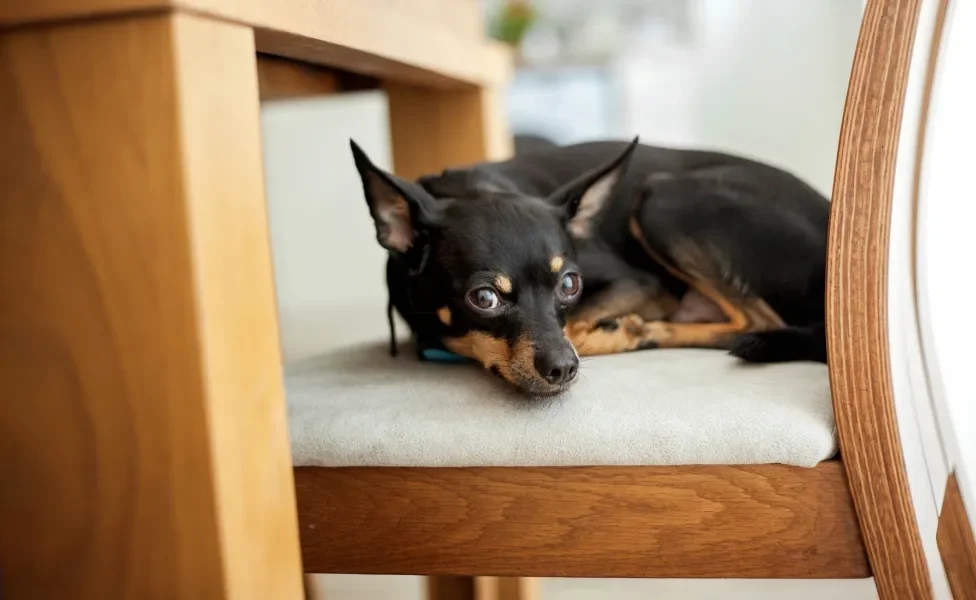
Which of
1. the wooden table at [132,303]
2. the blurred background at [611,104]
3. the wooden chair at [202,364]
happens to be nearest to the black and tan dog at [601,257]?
the wooden chair at [202,364]

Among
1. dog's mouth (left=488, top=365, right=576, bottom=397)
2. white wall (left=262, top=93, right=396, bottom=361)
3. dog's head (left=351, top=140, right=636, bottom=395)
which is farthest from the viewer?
white wall (left=262, top=93, right=396, bottom=361)

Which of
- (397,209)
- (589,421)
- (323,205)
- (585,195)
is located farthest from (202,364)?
(323,205)

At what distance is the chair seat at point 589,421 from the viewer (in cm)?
81

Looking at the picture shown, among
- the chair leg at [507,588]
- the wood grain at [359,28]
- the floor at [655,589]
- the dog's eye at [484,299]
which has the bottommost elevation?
the floor at [655,589]

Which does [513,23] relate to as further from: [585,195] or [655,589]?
[585,195]

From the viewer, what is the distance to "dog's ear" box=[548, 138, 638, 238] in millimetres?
1273

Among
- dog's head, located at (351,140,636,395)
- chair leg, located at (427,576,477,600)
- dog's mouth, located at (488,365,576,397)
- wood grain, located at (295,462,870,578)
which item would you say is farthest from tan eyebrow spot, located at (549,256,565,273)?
chair leg, located at (427,576,477,600)

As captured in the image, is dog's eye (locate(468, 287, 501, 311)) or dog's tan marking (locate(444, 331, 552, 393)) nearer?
dog's tan marking (locate(444, 331, 552, 393))

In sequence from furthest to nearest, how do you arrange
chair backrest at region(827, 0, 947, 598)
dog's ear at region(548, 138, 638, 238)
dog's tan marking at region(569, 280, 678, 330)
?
dog's tan marking at region(569, 280, 678, 330)
dog's ear at region(548, 138, 638, 238)
chair backrest at region(827, 0, 947, 598)

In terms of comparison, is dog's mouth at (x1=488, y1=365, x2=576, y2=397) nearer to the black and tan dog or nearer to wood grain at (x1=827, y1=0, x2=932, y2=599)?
the black and tan dog

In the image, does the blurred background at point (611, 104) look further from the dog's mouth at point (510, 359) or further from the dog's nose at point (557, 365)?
the dog's nose at point (557, 365)

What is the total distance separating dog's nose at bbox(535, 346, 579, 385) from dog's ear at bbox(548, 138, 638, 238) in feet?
1.07

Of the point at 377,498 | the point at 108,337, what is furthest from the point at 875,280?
the point at 108,337

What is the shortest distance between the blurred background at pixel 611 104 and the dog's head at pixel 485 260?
9.55ft
